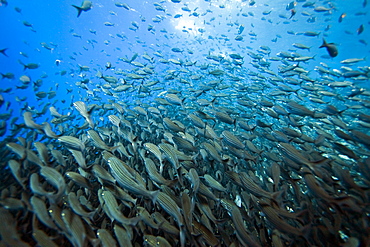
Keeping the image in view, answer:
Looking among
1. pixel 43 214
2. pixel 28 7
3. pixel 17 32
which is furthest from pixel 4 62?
pixel 43 214

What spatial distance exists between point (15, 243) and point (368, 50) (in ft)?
177

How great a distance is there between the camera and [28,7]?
40.7 metres

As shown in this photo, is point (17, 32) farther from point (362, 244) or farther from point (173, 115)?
point (362, 244)

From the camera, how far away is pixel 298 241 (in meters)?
2.73

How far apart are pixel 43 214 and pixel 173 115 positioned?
768 centimetres

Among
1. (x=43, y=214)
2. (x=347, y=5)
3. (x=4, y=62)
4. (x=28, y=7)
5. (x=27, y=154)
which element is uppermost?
(x=347, y=5)

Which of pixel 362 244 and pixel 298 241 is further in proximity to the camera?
pixel 298 241

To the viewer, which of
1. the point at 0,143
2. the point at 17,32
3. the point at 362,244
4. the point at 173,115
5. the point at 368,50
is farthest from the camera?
the point at 17,32

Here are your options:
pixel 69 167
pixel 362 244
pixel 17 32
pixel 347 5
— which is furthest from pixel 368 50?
pixel 17 32

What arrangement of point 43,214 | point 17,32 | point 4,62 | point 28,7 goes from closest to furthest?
1. point 43,214
2. point 28,7
3. point 17,32
4. point 4,62

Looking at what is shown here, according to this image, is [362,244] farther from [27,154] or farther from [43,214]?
[27,154]

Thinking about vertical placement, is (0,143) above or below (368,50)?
below

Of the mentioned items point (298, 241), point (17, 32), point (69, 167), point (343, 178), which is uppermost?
point (343, 178)

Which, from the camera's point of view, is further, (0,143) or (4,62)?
(4,62)
